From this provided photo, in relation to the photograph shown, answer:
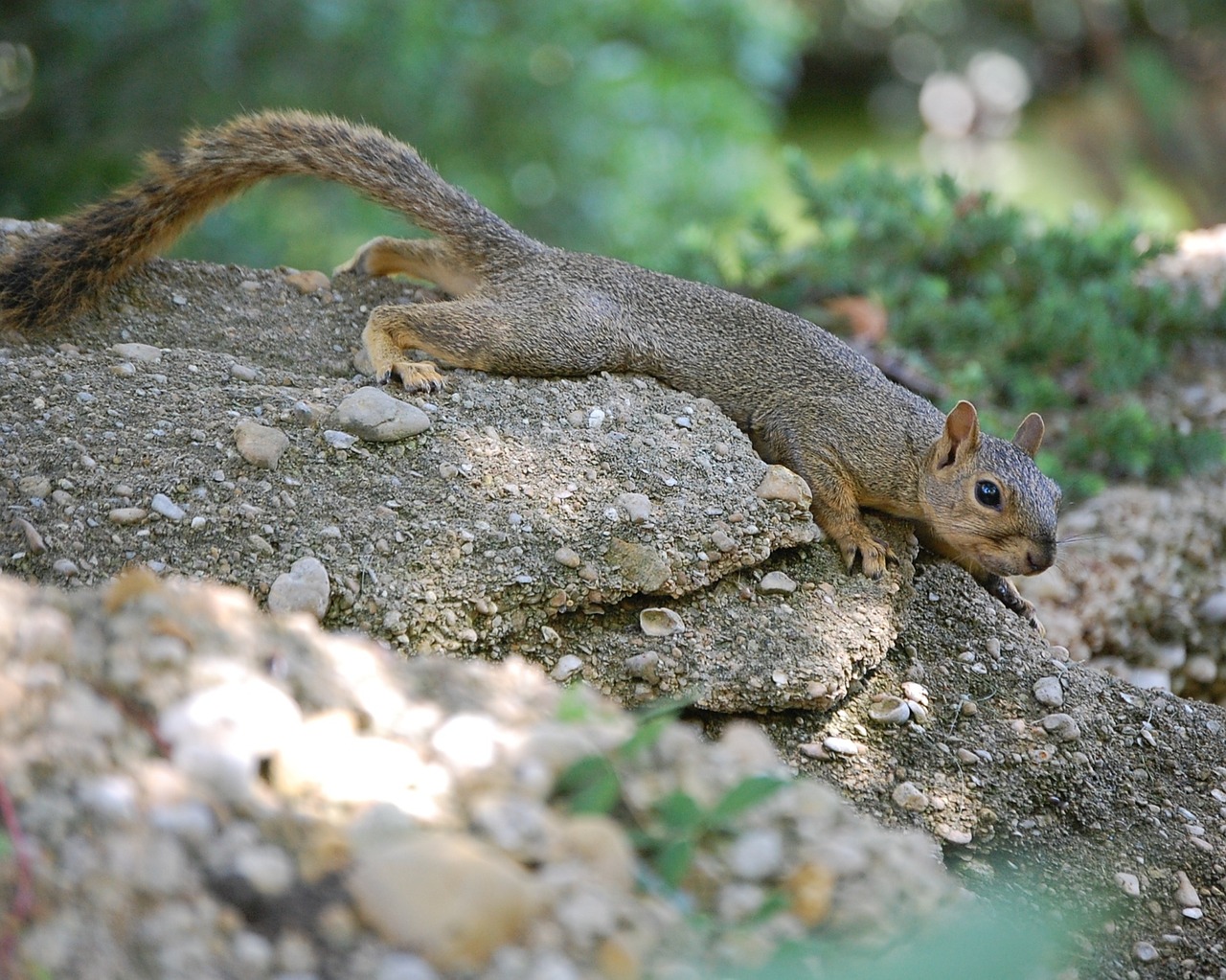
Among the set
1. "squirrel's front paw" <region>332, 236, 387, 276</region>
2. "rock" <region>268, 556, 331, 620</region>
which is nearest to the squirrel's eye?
"rock" <region>268, 556, 331, 620</region>

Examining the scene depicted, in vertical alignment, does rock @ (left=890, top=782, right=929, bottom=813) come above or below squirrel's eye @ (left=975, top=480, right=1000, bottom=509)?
below

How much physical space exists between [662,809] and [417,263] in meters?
2.48

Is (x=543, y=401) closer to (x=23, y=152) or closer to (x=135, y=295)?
(x=135, y=295)

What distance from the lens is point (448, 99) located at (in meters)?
7.65

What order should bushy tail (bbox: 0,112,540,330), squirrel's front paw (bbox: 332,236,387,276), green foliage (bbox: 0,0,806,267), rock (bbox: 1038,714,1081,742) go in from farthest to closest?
1. green foliage (bbox: 0,0,806,267)
2. squirrel's front paw (bbox: 332,236,387,276)
3. bushy tail (bbox: 0,112,540,330)
4. rock (bbox: 1038,714,1081,742)

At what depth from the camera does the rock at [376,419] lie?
8.93 ft

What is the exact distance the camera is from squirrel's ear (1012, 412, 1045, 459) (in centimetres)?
340

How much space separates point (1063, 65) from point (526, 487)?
12.8 meters

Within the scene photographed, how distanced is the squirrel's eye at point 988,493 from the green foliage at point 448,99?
317 cm

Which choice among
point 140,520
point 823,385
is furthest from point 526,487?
point 823,385

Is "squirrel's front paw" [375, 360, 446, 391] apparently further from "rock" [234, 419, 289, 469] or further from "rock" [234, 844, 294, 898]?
"rock" [234, 844, 294, 898]

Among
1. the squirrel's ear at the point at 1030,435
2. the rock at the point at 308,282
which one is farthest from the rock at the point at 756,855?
the rock at the point at 308,282

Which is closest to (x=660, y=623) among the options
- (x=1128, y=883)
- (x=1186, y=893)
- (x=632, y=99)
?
(x=1128, y=883)

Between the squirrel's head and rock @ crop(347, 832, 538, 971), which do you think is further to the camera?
the squirrel's head
